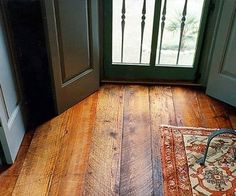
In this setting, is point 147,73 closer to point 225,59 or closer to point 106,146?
point 225,59

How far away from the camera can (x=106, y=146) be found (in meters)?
1.78

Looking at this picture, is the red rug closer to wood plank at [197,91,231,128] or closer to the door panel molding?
wood plank at [197,91,231,128]

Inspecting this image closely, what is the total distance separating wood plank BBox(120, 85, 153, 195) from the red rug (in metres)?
0.10

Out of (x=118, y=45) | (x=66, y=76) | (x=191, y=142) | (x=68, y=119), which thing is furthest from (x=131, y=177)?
(x=118, y=45)

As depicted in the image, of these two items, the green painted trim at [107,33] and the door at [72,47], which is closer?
the door at [72,47]

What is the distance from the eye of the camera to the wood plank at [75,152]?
153 cm

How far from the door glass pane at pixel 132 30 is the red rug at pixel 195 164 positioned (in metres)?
0.71

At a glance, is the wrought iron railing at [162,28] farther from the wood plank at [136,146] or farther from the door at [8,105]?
the door at [8,105]

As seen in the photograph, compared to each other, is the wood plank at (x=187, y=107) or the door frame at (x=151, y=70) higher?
the door frame at (x=151, y=70)

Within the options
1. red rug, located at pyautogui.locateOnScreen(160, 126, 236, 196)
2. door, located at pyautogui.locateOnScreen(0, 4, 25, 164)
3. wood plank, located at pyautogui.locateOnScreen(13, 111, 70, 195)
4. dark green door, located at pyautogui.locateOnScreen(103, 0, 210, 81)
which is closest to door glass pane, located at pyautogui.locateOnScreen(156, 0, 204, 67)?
dark green door, located at pyautogui.locateOnScreen(103, 0, 210, 81)

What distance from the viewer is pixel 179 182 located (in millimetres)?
1541

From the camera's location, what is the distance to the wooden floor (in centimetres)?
154

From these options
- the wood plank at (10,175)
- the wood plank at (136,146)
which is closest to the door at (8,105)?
the wood plank at (10,175)

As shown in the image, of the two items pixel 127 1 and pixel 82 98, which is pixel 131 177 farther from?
pixel 127 1
